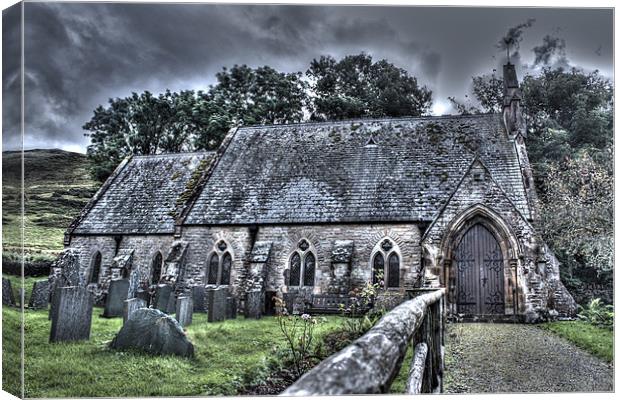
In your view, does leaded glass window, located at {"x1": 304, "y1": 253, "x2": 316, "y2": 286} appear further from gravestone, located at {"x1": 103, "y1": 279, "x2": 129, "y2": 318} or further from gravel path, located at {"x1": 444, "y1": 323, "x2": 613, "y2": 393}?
gravel path, located at {"x1": 444, "y1": 323, "x2": 613, "y2": 393}

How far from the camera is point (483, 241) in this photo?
1188 centimetres

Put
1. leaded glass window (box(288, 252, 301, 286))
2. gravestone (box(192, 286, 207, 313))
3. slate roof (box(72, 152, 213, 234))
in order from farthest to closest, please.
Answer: slate roof (box(72, 152, 213, 234)), leaded glass window (box(288, 252, 301, 286)), gravestone (box(192, 286, 207, 313))

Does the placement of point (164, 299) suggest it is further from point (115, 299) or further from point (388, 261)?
point (388, 261)

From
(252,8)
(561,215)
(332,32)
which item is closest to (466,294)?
(561,215)

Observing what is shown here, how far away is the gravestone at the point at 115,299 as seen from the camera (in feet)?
33.6

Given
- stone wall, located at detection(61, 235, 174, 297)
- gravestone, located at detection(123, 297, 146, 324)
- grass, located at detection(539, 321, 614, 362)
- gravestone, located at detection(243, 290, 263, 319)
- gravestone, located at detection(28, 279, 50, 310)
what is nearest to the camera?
grass, located at detection(539, 321, 614, 362)

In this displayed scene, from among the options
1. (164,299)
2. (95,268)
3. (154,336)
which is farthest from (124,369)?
(95,268)

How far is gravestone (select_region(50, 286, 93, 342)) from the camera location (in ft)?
23.3

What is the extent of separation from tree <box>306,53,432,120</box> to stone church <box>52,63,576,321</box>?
115 cm

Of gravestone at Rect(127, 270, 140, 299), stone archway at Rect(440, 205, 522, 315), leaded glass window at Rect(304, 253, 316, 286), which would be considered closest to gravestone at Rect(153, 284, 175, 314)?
gravestone at Rect(127, 270, 140, 299)

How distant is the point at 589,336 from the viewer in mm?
7781

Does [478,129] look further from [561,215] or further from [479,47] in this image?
[479,47]

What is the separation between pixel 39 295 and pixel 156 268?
523 centimetres

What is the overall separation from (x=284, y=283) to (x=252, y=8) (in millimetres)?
8621
